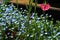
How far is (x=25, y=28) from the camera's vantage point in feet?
11.8

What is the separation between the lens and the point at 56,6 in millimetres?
5102

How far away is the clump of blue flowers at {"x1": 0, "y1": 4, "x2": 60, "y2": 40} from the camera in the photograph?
11.5 feet

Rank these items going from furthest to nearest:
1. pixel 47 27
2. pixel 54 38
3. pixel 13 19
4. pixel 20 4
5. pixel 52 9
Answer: pixel 20 4
pixel 52 9
pixel 13 19
pixel 47 27
pixel 54 38

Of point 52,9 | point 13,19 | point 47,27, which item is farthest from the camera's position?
point 52,9

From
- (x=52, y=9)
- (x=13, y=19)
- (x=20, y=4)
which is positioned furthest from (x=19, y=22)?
(x=20, y=4)

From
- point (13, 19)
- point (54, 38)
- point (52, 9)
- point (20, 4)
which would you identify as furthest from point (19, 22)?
point (20, 4)

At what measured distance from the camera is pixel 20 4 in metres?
5.43

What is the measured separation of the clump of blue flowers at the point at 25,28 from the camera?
350 centimetres

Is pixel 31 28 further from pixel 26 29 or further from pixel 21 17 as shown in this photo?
pixel 21 17

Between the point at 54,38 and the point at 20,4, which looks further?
the point at 20,4

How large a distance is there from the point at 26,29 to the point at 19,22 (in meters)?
0.30

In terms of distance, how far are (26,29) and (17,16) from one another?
551 mm

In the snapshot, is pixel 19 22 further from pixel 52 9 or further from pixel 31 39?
pixel 52 9

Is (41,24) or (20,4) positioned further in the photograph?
(20,4)
